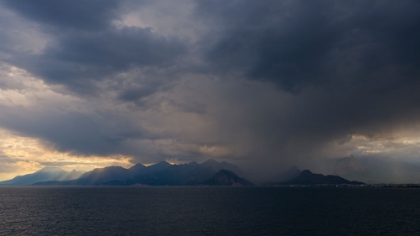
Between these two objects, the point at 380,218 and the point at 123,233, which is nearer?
the point at 123,233

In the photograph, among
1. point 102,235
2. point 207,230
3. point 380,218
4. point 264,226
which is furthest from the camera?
point 380,218

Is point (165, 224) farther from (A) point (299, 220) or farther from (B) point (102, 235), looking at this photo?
(A) point (299, 220)

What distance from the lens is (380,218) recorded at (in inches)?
4274

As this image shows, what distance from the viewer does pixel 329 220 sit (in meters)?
102

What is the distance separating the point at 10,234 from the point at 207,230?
172 ft

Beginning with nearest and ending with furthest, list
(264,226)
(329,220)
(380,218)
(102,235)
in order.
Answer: (102,235), (264,226), (329,220), (380,218)

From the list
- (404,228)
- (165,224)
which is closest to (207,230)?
(165,224)

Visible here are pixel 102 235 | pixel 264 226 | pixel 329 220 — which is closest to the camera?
pixel 102 235

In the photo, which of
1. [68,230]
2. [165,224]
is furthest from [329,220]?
[68,230]

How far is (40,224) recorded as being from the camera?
95.2 metres

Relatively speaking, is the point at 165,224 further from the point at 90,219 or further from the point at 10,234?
the point at 10,234

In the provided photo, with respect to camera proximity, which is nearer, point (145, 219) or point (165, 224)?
→ point (165, 224)

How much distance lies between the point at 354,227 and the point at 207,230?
4411 cm

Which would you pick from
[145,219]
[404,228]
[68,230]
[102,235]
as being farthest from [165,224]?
[404,228]
